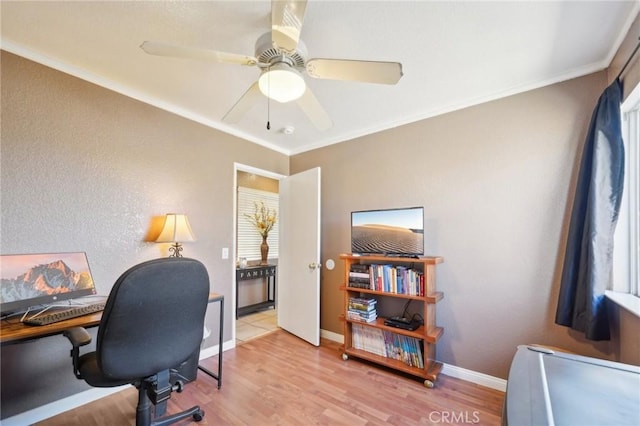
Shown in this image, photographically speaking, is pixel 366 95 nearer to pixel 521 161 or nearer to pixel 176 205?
pixel 521 161

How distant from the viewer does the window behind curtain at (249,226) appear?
4398 millimetres

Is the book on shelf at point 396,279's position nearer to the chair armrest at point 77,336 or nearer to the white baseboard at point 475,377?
the white baseboard at point 475,377

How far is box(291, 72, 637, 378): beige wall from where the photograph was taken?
1984mm

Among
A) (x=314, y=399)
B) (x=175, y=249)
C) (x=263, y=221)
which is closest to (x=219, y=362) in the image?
(x=314, y=399)

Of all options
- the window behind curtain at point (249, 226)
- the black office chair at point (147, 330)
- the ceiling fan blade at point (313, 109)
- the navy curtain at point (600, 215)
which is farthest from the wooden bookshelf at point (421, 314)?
the window behind curtain at point (249, 226)

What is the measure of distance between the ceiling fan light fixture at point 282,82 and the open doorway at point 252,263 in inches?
96.7

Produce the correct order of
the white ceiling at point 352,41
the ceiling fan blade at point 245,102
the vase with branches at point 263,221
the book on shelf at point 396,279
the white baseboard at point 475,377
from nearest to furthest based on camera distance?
the white ceiling at point 352,41 < the ceiling fan blade at point 245,102 < the white baseboard at point 475,377 < the book on shelf at point 396,279 < the vase with branches at point 263,221

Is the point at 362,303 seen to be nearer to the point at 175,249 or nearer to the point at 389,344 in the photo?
the point at 389,344

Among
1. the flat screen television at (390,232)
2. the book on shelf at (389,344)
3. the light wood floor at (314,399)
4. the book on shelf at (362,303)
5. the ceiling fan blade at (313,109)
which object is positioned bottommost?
the light wood floor at (314,399)

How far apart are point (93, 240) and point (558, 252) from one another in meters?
3.42

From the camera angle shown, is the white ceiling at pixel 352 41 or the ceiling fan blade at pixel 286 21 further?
the white ceiling at pixel 352 41

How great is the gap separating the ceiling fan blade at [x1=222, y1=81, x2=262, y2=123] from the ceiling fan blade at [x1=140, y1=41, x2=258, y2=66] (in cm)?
17

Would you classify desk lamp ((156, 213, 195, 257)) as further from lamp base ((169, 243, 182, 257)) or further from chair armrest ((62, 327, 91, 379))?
chair armrest ((62, 327, 91, 379))

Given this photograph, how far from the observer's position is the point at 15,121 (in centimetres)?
176
